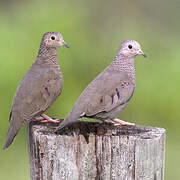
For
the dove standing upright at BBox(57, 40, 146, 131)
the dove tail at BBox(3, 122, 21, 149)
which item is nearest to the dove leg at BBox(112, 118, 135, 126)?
the dove standing upright at BBox(57, 40, 146, 131)

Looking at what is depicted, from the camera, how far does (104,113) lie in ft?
13.0

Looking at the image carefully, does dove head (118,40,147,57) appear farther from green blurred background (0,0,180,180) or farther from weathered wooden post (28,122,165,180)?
green blurred background (0,0,180,180)

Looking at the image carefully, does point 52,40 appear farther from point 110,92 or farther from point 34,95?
point 110,92

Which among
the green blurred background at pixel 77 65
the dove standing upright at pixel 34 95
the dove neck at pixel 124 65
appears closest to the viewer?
the dove standing upright at pixel 34 95

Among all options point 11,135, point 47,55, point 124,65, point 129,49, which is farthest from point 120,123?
point 47,55

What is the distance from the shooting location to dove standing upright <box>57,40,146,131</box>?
3.76 m

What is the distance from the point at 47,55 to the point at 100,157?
160 centimetres

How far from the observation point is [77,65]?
761 centimetres

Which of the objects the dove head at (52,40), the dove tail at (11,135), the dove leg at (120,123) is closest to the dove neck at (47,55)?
the dove head at (52,40)

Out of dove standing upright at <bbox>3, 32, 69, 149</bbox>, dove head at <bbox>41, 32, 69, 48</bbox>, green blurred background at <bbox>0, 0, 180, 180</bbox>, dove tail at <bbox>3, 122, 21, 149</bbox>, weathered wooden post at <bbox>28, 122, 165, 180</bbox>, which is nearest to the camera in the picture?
weathered wooden post at <bbox>28, 122, 165, 180</bbox>

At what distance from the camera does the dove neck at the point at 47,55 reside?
4641mm

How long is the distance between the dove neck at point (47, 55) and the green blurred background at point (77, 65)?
2.47m

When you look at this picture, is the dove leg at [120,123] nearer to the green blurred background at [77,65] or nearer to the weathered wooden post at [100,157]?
the weathered wooden post at [100,157]

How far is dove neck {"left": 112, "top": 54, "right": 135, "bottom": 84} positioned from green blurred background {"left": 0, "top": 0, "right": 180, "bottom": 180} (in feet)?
9.33
